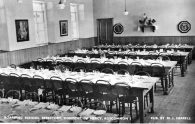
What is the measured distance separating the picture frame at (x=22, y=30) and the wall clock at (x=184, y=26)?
29.7ft

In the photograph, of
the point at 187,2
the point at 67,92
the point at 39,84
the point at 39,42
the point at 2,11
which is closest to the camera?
the point at 67,92

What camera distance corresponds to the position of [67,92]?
6719 mm

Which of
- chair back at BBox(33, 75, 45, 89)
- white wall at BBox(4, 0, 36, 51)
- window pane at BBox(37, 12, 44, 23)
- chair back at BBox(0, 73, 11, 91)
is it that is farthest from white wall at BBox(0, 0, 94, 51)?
chair back at BBox(33, 75, 45, 89)

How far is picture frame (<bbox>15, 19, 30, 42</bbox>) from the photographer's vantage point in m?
11.0

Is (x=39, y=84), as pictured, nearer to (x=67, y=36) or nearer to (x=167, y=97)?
(x=167, y=97)

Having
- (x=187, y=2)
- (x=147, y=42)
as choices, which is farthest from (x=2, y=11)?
(x=187, y=2)

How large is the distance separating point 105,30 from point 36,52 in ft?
21.8

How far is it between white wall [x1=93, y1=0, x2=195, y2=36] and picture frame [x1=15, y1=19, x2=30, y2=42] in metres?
6.89

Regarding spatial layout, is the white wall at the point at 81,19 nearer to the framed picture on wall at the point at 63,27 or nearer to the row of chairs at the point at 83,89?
the framed picture on wall at the point at 63,27

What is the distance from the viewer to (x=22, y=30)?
11305mm

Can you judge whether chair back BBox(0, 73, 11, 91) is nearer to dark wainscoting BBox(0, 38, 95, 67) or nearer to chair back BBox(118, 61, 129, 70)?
dark wainscoting BBox(0, 38, 95, 67)

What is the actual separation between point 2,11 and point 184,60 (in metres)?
8.20

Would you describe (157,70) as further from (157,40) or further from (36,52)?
(157,40)

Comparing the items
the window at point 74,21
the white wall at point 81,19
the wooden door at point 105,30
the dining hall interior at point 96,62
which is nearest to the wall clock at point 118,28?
the dining hall interior at point 96,62
